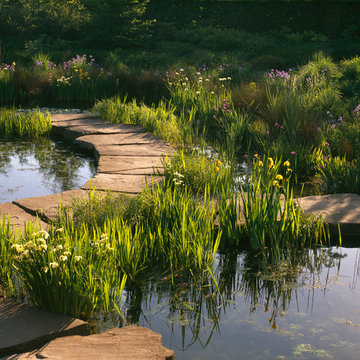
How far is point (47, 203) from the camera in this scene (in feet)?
13.4

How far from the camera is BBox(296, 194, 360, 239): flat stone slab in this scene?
12.7ft

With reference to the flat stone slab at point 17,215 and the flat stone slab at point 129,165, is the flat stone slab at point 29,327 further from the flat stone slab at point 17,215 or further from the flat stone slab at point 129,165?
the flat stone slab at point 129,165

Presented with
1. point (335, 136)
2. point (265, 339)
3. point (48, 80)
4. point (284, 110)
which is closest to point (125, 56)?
point (48, 80)

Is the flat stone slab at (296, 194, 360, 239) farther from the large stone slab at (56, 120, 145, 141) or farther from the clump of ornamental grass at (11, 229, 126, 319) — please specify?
the large stone slab at (56, 120, 145, 141)

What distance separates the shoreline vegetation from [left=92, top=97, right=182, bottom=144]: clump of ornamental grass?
0.06 feet

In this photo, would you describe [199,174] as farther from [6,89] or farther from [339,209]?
[6,89]

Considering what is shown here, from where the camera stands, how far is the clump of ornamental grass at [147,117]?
20.5ft

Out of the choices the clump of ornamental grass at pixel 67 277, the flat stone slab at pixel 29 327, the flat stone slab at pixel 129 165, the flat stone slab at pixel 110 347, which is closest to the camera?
the flat stone slab at pixel 110 347

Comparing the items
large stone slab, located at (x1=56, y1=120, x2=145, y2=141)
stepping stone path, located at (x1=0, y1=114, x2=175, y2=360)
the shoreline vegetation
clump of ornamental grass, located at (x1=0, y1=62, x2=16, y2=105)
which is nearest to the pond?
the shoreline vegetation

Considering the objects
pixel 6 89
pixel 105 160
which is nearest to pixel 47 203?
pixel 105 160

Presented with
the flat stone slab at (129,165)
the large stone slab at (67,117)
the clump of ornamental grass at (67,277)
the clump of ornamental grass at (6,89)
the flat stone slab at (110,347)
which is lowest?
the flat stone slab at (110,347)

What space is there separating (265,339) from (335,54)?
1182 cm

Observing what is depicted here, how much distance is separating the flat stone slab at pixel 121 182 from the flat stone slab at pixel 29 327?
170 cm

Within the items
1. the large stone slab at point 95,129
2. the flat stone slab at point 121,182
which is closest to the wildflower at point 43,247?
the flat stone slab at point 121,182
